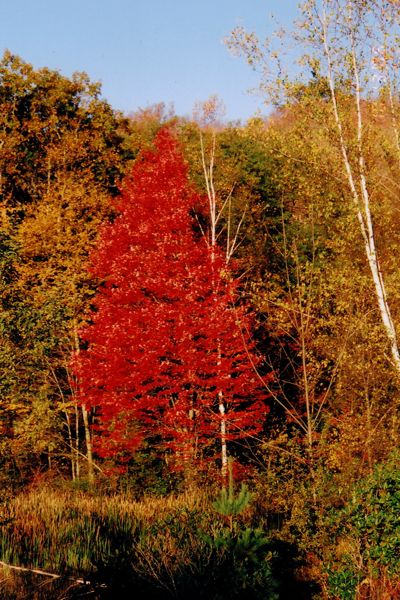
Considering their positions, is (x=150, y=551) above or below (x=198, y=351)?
below

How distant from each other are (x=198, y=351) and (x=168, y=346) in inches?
34.8

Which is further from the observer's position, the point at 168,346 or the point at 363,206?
the point at 168,346

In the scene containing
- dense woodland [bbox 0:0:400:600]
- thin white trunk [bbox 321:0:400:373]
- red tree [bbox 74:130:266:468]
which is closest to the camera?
dense woodland [bbox 0:0:400:600]

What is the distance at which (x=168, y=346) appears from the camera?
1652cm

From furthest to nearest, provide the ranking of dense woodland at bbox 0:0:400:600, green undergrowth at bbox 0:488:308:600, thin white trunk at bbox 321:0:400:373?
thin white trunk at bbox 321:0:400:373, dense woodland at bbox 0:0:400:600, green undergrowth at bbox 0:488:308:600

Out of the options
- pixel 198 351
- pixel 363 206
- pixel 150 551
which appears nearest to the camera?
pixel 150 551

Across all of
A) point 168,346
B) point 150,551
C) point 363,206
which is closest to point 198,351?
point 168,346

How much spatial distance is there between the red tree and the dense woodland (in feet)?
0.28

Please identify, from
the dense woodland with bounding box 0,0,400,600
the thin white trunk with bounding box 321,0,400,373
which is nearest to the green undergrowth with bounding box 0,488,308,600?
the dense woodland with bounding box 0,0,400,600

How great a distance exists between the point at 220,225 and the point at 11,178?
31.0 ft

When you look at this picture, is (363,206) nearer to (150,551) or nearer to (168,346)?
(168,346)

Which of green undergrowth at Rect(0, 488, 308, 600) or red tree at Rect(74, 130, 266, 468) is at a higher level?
red tree at Rect(74, 130, 266, 468)

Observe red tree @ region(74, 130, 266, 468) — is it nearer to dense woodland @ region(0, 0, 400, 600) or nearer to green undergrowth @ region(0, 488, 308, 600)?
dense woodland @ region(0, 0, 400, 600)

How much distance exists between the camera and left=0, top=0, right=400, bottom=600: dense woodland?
781cm
